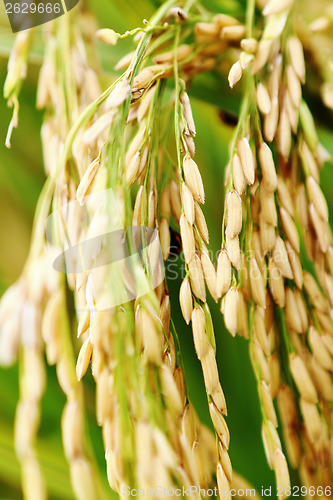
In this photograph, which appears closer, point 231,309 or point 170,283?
point 231,309

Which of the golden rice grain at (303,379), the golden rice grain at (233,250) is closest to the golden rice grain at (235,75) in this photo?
the golden rice grain at (233,250)

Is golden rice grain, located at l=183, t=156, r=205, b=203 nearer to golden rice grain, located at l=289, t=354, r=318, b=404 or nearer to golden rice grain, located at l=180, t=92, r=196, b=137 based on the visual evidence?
golden rice grain, located at l=180, t=92, r=196, b=137

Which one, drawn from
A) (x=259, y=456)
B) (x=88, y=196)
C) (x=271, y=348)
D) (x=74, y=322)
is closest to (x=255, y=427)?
(x=259, y=456)

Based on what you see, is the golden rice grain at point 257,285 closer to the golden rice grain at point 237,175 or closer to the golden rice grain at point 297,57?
the golden rice grain at point 237,175

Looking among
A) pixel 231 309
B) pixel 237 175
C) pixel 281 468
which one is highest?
pixel 237 175

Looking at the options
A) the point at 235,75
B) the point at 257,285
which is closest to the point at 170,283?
the point at 257,285

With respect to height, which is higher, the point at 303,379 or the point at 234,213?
the point at 234,213

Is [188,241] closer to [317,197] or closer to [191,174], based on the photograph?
[191,174]

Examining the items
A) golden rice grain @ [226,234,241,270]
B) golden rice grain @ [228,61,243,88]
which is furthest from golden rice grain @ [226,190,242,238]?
golden rice grain @ [228,61,243,88]
